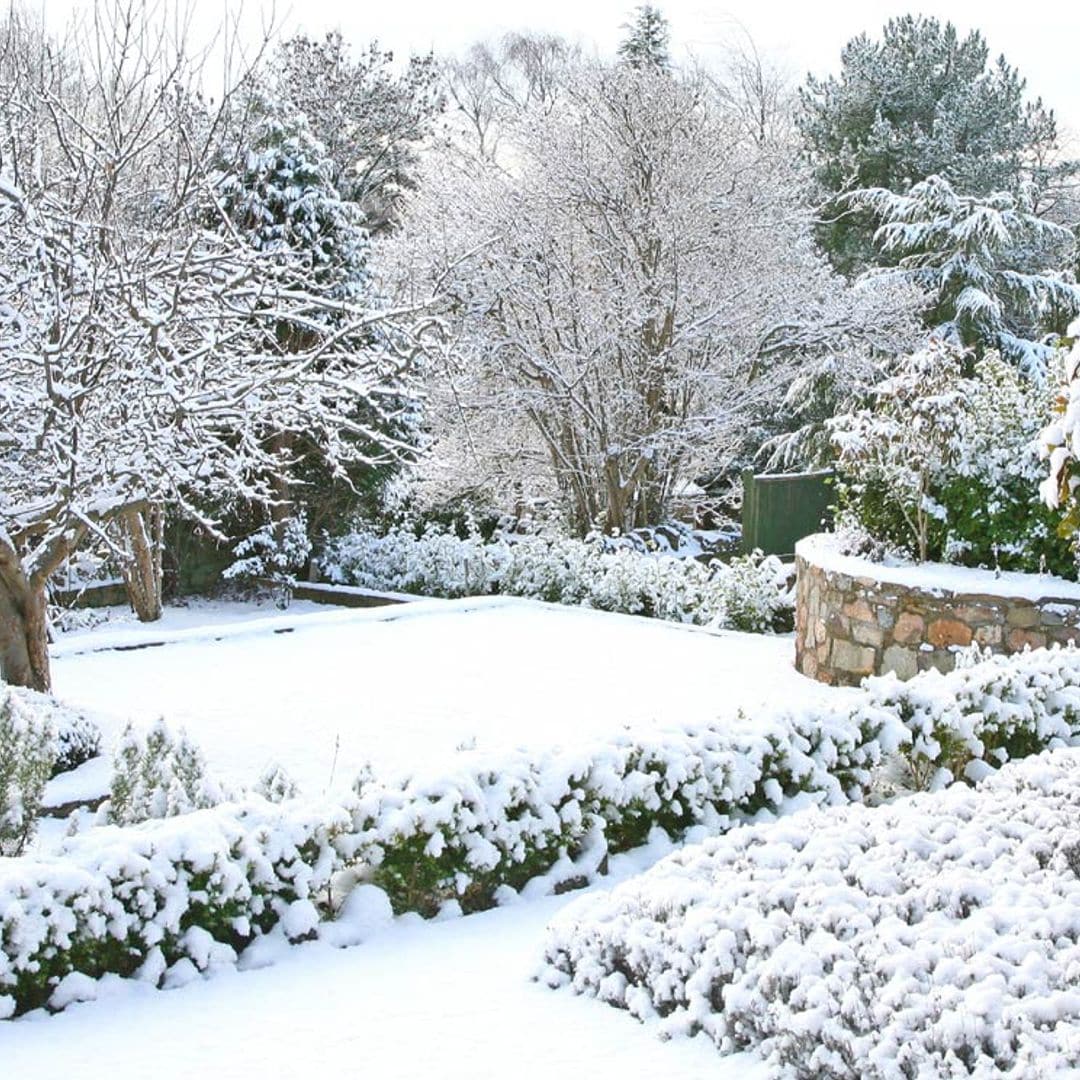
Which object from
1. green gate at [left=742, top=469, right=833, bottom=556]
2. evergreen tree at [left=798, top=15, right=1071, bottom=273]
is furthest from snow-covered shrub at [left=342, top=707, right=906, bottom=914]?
evergreen tree at [left=798, top=15, right=1071, bottom=273]

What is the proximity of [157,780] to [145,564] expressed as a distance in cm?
820

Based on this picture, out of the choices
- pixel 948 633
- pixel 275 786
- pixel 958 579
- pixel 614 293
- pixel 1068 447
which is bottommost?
pixel 948 633

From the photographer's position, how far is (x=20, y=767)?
4793 mm

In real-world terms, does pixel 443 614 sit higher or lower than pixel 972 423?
lower

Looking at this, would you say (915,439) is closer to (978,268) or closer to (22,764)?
(22,764)

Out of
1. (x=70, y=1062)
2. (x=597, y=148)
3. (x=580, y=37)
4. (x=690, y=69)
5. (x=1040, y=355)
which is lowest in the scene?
(x=70, y=1062)

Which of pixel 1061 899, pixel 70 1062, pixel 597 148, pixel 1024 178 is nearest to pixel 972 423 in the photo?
pixel 1061 899

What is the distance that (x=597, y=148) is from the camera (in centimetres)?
1469

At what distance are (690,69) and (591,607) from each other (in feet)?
52.4

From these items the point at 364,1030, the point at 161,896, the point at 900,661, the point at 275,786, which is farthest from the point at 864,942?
the point at 900,661

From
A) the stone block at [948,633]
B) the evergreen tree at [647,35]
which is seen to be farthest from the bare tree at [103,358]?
the evergreen tree at [647,35]

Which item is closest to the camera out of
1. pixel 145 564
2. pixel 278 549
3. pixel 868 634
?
pixel 868 634

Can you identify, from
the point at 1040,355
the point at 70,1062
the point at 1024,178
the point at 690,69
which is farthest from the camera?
the point at 690,69

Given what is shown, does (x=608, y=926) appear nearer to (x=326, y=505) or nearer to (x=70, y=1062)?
(x=70, y=1062)
